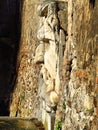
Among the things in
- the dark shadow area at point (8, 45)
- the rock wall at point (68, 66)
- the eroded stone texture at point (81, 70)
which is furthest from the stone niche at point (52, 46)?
the dark shadow area at point (8, 45)

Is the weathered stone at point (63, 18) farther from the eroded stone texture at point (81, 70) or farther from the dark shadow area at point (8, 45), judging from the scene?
the dark shadow area at point (8, 45)

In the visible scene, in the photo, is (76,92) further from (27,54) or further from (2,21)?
(2,21)

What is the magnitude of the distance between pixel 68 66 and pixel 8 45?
279 inches

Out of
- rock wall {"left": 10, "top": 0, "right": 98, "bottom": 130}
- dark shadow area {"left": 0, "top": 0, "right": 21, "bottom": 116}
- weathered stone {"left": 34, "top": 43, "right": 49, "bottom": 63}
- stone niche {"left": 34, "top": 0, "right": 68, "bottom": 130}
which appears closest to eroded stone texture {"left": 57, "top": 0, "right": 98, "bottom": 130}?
rock wall {"left": 10, "top": 0, "right": 98, "bottom": 130}

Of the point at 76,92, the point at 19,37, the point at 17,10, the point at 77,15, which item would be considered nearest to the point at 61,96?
the point at 76,92

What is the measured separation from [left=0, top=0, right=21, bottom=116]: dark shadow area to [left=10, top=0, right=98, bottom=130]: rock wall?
2.27 metres

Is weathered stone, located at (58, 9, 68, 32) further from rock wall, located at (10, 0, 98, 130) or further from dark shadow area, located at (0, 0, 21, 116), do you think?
dark shadow area, located at (0, 0, 21, 116)

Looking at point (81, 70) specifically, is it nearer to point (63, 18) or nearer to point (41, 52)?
point (63, 18)

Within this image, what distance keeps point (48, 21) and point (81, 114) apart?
2.23m

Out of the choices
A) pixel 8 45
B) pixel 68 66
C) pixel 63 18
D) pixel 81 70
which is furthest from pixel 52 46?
pixel 8 45

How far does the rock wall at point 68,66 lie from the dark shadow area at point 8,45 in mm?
2273

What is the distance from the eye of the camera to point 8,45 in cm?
1163

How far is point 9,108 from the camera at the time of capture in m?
10.2

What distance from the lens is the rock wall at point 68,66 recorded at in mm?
3848
